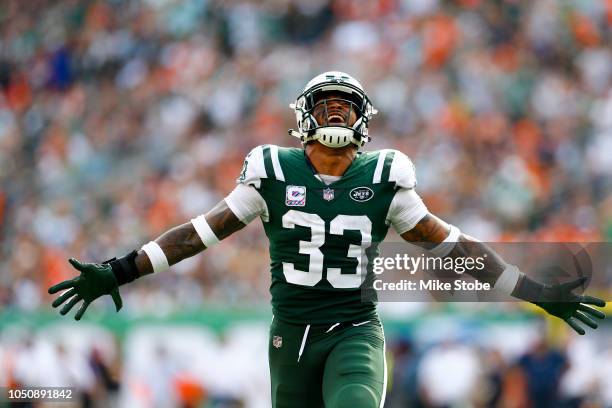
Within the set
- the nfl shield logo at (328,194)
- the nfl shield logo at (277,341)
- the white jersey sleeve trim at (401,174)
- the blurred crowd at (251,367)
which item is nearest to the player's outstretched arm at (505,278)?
the white jersey sleeve trim at (401,174)

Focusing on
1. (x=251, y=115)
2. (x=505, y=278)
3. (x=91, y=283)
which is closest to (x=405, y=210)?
(x=505, y=278)

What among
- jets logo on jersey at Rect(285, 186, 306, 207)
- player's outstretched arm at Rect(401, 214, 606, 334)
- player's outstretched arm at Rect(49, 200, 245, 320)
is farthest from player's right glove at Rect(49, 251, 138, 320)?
player's outstretched arm at Rect(401, 214, 606, 334)

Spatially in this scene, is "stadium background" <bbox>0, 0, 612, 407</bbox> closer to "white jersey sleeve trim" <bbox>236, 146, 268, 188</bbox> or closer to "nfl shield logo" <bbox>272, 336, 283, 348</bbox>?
"nfl shield logo" <bbox>272, 336, 283, 348</bbox>

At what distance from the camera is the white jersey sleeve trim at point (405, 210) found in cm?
482

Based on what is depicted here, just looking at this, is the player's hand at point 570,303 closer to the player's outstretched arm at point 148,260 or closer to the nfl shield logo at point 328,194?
the nfl shield logo at point 328,194

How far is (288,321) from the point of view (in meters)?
4.82

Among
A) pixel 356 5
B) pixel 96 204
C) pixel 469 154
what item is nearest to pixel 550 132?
pixel 469 154

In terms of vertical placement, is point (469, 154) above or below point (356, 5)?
below

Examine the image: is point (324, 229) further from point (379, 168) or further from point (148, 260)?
point (148, 260)

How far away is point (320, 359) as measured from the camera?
4727 mm

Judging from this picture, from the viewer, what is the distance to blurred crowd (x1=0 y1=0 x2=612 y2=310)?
10.8 meters

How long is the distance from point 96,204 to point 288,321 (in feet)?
27.2

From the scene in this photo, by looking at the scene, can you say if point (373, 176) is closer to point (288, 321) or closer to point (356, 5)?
point (288, 321)

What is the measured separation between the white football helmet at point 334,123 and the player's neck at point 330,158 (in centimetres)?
5
